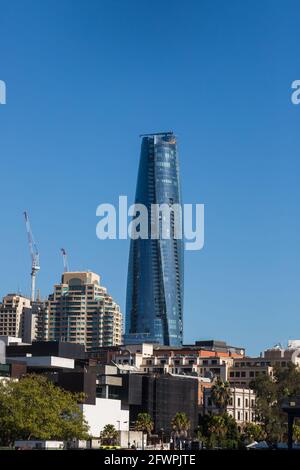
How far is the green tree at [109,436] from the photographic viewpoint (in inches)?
7343

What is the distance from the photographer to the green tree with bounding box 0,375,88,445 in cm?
15125

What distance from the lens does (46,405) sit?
154375 mm

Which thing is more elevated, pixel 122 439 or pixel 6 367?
pixel 6 367

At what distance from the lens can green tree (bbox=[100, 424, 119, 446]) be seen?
186 m

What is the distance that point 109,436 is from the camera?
617 ft

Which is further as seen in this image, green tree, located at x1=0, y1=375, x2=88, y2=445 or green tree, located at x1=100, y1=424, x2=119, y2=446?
green tree, located at x1=100, y1=424, x2=119, y2=446

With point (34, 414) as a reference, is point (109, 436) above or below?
below

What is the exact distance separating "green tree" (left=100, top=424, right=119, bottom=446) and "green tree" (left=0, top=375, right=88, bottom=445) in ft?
79.0

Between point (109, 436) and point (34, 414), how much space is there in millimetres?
37925
